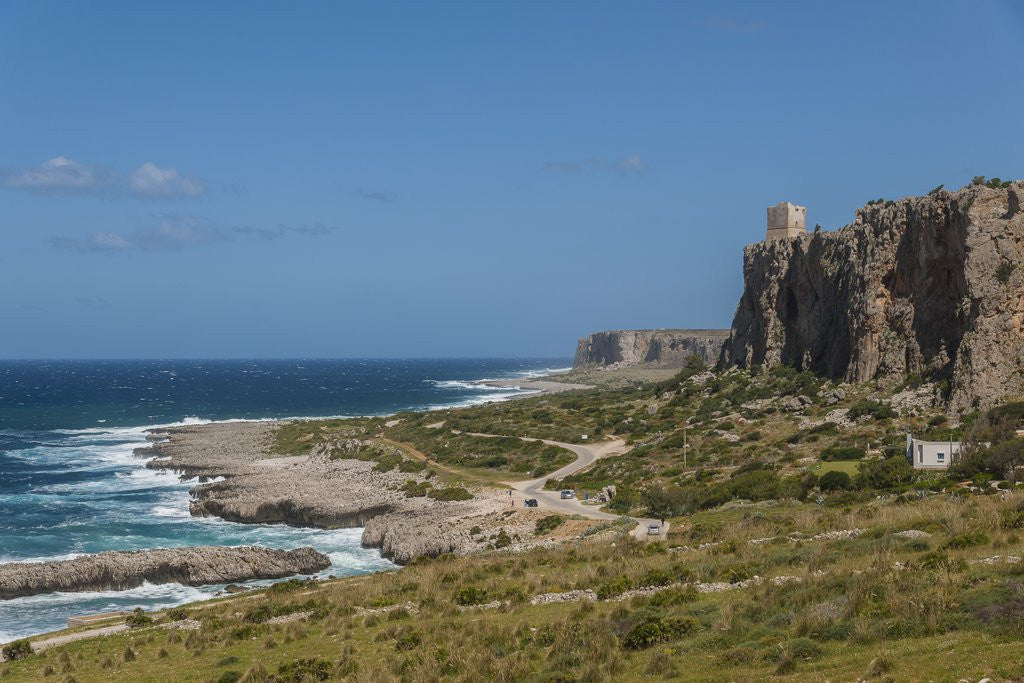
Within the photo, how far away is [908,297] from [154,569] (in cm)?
5754

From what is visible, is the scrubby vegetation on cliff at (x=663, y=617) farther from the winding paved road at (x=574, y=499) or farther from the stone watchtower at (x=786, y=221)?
the stone watchtower at (x=786, y=221)

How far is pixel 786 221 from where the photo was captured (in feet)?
323

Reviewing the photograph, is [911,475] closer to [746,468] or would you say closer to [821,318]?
[746,468]

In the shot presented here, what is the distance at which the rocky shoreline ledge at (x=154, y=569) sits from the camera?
4184 cm

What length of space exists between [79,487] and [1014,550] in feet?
237

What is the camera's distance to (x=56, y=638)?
94.9 ft

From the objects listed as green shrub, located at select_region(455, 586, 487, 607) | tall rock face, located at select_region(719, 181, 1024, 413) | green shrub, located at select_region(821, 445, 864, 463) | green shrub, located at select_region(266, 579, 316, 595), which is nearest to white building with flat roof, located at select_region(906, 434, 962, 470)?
green shrub, located at select_region(821, 445, 864, 463)

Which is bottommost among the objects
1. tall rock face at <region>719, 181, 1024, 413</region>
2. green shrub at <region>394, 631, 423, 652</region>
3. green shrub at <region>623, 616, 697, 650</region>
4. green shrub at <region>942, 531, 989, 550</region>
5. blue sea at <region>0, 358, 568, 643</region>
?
blue sea at <region>0, 358, 568, 643</region>

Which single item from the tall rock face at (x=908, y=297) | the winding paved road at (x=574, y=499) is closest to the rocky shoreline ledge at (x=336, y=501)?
the winding paved road at (x=574, y=499)

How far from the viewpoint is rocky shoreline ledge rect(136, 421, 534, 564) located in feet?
163

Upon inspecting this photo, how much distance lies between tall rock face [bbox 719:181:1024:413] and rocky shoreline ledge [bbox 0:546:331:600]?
42.7m

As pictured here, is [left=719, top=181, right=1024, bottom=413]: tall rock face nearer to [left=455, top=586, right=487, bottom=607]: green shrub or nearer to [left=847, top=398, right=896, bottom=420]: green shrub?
[left=847, top=398, right=896, bottom=420]: green shrub

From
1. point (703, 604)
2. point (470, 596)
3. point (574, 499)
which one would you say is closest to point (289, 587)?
point (470, 596)

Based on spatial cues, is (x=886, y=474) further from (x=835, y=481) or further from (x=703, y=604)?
(x=703, y=604)
